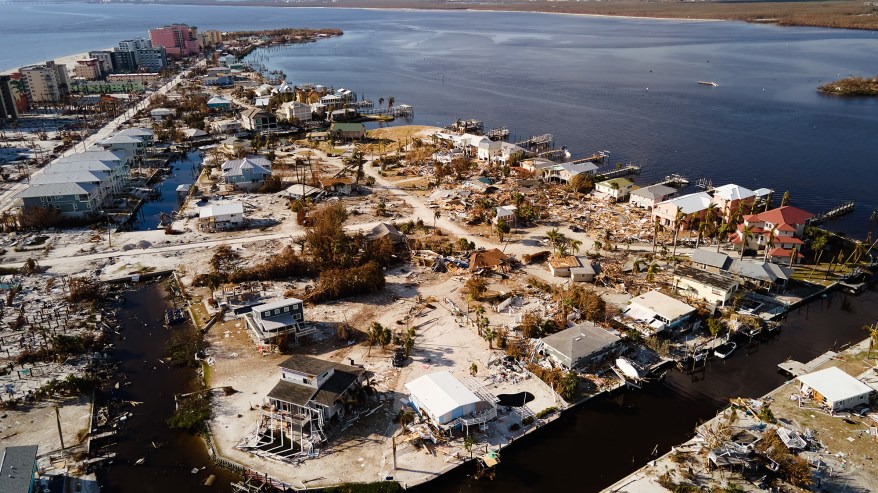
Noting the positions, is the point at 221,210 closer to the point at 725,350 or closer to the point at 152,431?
the point at 152,431

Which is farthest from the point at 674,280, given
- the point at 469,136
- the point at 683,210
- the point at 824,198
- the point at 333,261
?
the point at 469,136

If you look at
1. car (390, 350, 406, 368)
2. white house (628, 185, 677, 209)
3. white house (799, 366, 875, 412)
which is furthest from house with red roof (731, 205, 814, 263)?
car (390, 350, 406, 368)

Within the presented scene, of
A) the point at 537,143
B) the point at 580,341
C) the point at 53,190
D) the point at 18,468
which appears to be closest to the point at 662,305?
the point at 580,341

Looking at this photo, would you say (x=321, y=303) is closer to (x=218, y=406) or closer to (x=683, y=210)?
(x=218, y=406)

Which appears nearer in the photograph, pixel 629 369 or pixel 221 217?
pixel 629 369

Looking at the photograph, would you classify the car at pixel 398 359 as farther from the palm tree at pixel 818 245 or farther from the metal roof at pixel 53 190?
the metal roof at pixel 53 190

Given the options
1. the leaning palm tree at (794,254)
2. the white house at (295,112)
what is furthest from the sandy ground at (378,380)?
the white house at (295,112)
